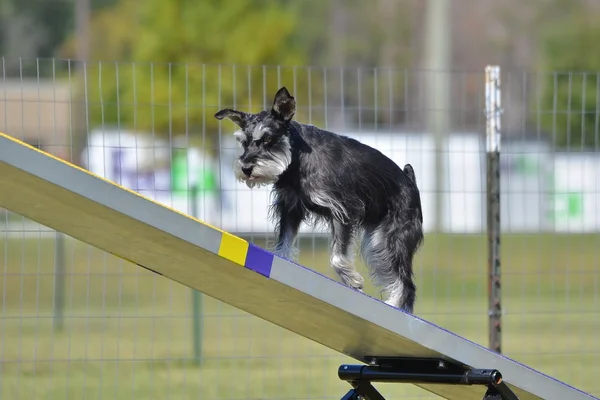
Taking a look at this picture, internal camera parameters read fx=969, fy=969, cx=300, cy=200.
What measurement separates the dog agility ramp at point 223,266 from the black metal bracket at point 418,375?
0.18ft

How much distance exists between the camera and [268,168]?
165 inches

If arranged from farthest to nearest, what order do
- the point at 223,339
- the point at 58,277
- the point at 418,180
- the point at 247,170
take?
the point at 223,339 < the point at 58,277 < the point at 418,180 < the point at 247,170

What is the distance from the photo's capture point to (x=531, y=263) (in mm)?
12914

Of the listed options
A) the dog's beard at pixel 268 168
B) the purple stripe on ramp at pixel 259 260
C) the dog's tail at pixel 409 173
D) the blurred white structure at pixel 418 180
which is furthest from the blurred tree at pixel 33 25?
the purple stripe on ramp at pixel 259 260

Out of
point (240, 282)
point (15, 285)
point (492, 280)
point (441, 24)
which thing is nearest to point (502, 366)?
point (240, 282)

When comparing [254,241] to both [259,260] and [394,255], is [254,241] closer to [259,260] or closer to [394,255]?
[394,255]

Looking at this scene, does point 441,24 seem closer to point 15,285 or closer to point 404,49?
point 15,285

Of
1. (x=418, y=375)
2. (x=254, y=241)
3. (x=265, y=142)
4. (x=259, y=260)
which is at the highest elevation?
(x=265, y=142)

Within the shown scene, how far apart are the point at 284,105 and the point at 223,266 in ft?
3.08

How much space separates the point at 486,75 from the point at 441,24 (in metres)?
9.19

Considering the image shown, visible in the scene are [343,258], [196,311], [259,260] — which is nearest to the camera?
[259,260]

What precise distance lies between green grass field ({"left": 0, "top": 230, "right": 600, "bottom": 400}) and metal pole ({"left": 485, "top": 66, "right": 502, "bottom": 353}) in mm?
342

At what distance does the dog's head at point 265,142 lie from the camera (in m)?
4.19

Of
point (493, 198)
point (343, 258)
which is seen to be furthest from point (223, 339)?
point (343, 258)
